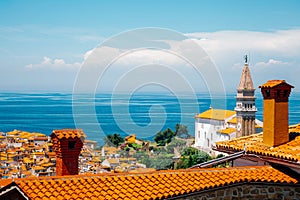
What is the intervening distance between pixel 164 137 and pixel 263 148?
60902 mm

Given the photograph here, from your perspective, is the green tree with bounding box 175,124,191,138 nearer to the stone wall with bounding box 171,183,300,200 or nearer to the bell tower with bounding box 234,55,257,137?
the bell tower with bounding box 234,55,257,137

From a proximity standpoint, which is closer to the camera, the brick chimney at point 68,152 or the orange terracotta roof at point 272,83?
the brick chimney at point 68,152

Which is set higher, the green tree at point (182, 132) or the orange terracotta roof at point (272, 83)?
the orange terracotta roof at point (272, 83)

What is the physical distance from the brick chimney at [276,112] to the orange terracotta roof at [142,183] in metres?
0.91

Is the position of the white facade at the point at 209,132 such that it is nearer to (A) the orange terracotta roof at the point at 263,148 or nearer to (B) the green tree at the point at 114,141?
(B) the green tree at the point at 114,141

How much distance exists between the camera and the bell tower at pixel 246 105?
4488 cm

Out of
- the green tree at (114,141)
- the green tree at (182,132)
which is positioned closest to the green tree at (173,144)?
the green tree at (182,132)

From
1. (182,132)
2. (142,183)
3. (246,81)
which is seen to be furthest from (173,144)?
(142,183)

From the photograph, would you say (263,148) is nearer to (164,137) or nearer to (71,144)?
(71,144)

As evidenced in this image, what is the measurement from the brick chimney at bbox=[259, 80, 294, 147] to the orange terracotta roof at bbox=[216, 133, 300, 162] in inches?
6.0

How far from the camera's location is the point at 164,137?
224 ft

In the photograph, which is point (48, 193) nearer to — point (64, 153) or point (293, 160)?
point (64, 153)

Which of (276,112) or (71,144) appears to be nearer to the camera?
(71,144)

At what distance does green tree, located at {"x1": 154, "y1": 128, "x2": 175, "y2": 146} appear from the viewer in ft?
218
